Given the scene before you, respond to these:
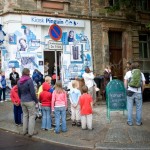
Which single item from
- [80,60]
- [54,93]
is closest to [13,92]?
[54,93]

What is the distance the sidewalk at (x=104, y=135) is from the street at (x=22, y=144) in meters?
0.27

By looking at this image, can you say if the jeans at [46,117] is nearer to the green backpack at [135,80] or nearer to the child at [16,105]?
the child at [16,105]

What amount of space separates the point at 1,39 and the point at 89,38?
5.28 meters

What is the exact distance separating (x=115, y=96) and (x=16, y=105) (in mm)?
3285

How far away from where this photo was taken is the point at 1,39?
18.6m

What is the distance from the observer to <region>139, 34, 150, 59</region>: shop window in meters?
24.5

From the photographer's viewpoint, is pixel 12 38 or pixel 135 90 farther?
pixel 12 38

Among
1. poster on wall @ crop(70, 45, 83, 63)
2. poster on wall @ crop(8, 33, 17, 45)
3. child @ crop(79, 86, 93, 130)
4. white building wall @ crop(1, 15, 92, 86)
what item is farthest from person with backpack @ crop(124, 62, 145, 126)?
poster on wall @ crop(70, 45, 83, 63)

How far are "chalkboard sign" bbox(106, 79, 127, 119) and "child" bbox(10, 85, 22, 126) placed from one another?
292cm

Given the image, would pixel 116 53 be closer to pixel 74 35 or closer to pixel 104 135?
pixel 74 35

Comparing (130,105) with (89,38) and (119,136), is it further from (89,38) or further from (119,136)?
(89,38)

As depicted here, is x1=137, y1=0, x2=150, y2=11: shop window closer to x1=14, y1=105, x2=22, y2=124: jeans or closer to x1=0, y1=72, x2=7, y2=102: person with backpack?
x1=0, y1=72, x2=7, y2=102: person with backpack

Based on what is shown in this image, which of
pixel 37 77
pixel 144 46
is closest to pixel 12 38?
pixel 37 77

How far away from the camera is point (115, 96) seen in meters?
12.8
